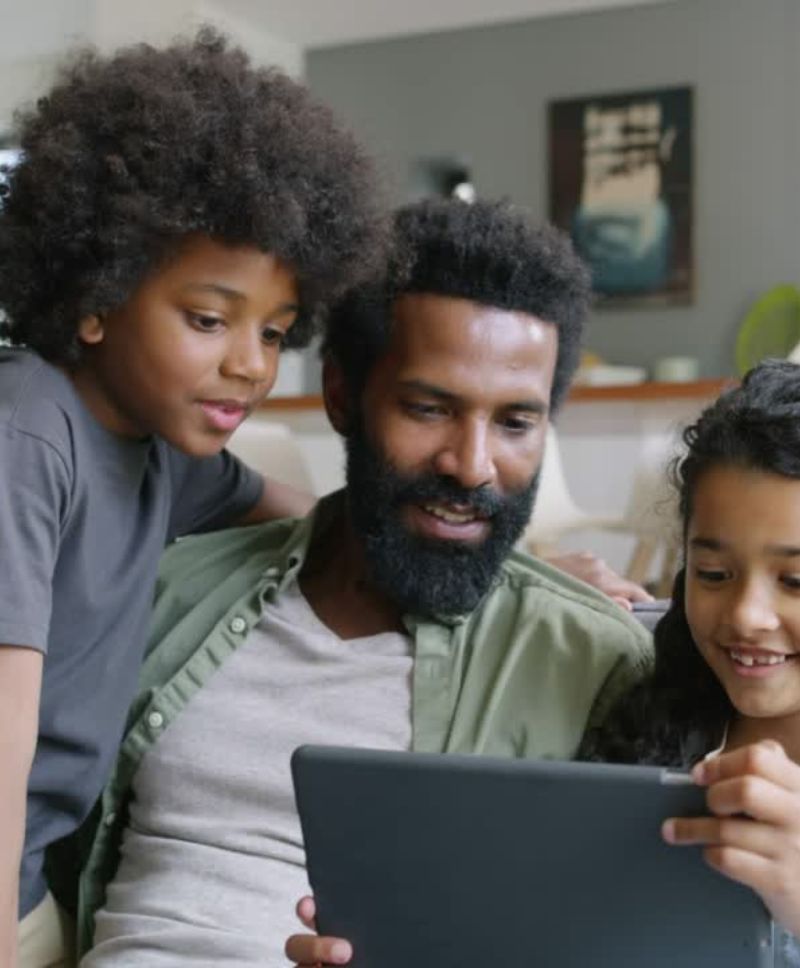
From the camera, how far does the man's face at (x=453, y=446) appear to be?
4.62ft

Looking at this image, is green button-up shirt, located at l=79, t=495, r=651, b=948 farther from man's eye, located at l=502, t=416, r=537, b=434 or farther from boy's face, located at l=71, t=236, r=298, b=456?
boy's face, located at l=71, t=236, r=298, b=456

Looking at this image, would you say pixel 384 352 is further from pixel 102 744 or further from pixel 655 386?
pixel 655 386

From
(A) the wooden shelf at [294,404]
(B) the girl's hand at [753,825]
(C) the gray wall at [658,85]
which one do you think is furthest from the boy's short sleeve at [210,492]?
(C) the gray wall at [658,85]

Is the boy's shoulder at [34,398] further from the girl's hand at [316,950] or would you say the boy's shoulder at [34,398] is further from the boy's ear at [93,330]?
the girl's hand at [316,950]

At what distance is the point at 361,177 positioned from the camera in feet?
4.55

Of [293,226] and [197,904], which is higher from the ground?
[293,226]

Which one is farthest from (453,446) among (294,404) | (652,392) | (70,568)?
(294,404)

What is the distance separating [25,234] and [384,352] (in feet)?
1.21

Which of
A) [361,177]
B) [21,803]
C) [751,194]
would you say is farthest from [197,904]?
[751,194]

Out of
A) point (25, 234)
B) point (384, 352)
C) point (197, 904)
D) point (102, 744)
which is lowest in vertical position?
point (197, 904)

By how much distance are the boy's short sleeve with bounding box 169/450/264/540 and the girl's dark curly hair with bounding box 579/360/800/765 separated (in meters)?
0.49

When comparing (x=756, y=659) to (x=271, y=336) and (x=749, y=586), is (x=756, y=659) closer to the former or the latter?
(x=749, y=586)

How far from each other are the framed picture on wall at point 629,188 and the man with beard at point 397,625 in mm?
5250

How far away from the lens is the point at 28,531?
1.12 metres
